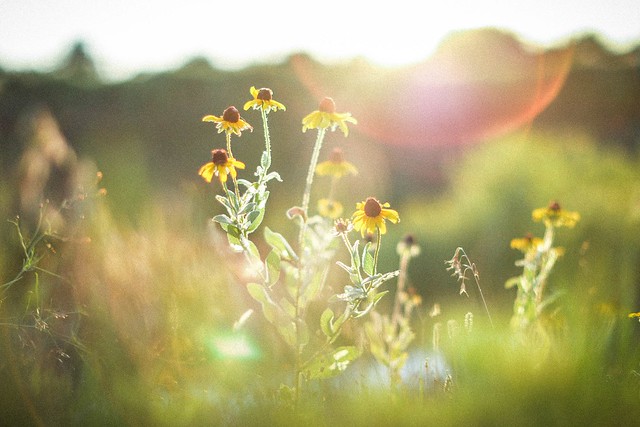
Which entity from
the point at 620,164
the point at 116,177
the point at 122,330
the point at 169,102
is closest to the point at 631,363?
the point at 122,330

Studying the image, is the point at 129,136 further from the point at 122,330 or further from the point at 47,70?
the point at 122,330

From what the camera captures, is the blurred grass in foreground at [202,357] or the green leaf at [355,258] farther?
the green leaf at [355,258]

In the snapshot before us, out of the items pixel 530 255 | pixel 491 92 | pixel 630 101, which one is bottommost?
pixel 530 255

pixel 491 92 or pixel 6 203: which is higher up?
pixel 491 92

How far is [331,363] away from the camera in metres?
1.81

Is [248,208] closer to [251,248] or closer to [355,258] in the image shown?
[251,248]

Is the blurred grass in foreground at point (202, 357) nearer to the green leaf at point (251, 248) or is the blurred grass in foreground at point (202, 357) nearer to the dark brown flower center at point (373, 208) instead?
the green leaf at point (251, 248)

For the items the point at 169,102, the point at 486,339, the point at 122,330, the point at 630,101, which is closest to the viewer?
the point at 486,339

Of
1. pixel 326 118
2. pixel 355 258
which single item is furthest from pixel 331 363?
pixel 326 118

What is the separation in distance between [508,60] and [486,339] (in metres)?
10.9

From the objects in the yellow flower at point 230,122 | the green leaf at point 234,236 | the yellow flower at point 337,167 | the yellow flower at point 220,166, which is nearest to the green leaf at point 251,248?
the green leaf at point 234,236

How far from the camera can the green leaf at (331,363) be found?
178 centimetres

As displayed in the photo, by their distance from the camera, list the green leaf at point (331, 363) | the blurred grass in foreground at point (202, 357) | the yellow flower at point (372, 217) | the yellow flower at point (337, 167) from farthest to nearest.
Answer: the yellow flower at point (337, 167), the yellow flower at point (372, 217), the green leaf at point (331, 363), the blurred grass in foreground at point (202, 357)

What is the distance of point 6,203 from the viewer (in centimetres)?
313
